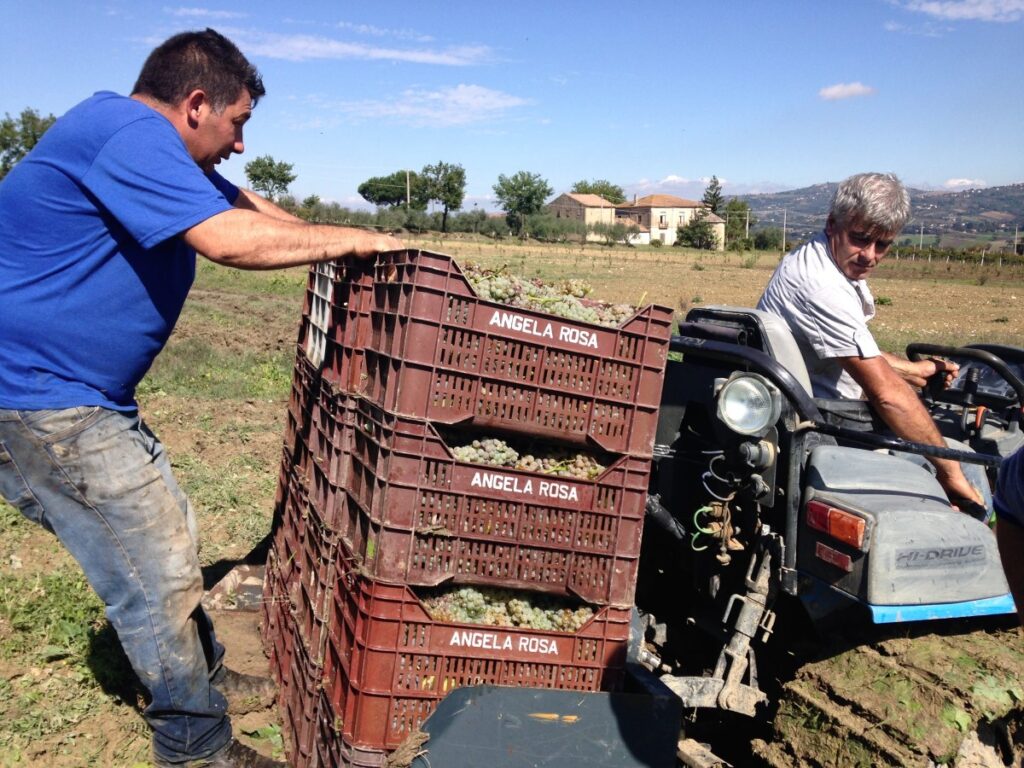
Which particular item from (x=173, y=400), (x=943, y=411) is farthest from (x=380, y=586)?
(x=173, y=400)

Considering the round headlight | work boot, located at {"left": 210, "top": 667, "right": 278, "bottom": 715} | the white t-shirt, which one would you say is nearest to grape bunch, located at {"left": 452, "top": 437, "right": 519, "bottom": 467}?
the round headlight

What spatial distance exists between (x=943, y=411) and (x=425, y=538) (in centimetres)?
291

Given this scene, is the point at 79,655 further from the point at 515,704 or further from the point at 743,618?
the point at 743,618

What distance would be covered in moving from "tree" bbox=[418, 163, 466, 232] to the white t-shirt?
78530 mm

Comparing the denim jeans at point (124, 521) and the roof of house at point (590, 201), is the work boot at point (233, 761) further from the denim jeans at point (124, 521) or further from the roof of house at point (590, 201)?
the roof of house at point (590, 201)

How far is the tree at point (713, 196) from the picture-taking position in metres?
111

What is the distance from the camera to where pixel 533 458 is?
2.93 m

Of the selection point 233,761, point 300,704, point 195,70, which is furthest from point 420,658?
point 195,70

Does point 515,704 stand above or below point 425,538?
below

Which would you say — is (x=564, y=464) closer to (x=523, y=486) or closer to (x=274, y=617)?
(x=523, y=486)

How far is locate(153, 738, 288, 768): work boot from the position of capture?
3.22 m

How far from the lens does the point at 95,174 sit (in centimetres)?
274

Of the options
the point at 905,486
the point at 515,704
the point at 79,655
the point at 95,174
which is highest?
the point at 95,174

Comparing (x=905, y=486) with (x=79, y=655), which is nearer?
(x=905, y=486)
